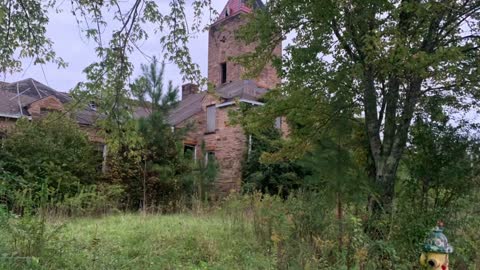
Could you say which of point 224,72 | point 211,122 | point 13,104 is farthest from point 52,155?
point 224,72

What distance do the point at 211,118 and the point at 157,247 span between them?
1490 cm

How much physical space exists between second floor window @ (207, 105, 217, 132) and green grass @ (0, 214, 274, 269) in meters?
12.6

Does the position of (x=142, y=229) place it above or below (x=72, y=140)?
below

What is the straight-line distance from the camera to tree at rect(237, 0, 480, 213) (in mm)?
6246

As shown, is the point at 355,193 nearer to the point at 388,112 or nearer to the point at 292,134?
the point at 388,112

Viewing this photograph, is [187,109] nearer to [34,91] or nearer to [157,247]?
[34,91]

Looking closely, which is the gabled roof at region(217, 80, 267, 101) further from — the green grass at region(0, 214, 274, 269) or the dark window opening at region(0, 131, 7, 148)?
the green grass at region(0, 214, 274, 269)

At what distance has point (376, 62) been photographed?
6.14 meters

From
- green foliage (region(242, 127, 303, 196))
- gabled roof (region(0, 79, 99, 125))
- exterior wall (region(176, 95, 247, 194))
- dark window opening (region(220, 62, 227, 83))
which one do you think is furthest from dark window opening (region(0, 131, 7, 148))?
dark window opening (region(220, 62, 227, 83))

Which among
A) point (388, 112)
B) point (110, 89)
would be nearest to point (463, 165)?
point (388, 112)

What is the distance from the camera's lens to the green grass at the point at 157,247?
4.84 m

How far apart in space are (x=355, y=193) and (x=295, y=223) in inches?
39.2

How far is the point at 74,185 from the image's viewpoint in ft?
43.1

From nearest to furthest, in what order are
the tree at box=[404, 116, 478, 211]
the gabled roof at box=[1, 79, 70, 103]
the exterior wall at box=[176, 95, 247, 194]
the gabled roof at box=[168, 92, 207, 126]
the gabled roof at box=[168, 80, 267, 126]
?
the tree at box=[404, 116, 478, 211], the exterior wall at box=[176, 95, 247, 194], the gabled roof at box=[168, 80, 267, 126], the gabled roof at box=[1, 79, 70, 103], the gabled roof at box=[168, 92, 207, 126]
